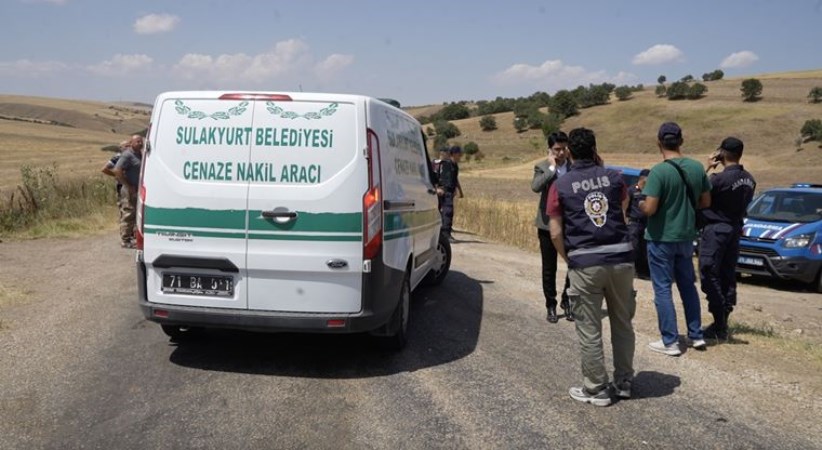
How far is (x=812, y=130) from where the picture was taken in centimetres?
4847

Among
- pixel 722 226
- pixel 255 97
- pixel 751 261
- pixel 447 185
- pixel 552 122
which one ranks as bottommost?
pixel 751 261

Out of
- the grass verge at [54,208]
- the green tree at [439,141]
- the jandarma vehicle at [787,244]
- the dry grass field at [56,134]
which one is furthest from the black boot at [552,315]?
the green tree at [439,141]

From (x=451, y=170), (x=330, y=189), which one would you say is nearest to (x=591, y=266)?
(x=330, y=189)

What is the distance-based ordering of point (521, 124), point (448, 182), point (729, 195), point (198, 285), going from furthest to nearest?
point (521, 124), point (448, 182), point (729, 195), point (198, 285)

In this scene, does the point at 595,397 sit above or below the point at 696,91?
below

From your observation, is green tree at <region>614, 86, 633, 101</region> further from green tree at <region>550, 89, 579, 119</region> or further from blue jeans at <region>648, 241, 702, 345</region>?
blue jeans at <region>648, 241, 702, 345</region>

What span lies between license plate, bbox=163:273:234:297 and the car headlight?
30.7 feet

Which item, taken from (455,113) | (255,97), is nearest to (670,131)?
(255,97)

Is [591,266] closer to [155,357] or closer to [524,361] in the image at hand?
[524,361]

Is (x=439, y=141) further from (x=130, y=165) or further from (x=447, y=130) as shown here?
(x=130, y=165)

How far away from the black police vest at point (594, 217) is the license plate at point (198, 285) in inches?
99.5

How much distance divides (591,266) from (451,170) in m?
8.64

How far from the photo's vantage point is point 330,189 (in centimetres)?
502

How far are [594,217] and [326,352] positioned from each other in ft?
8.78
